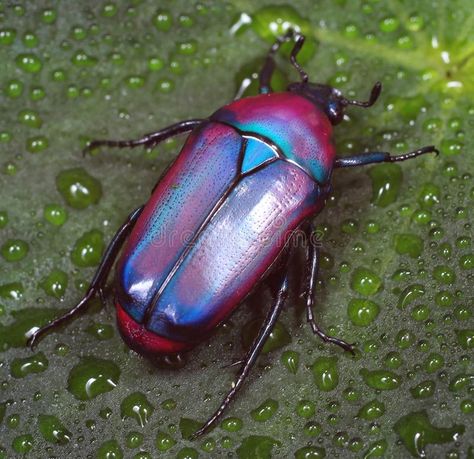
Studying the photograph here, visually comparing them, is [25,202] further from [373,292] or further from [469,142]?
[469,142]

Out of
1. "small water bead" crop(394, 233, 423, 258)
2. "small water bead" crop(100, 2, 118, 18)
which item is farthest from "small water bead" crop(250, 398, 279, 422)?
"small water bead" crop(100, 2, 118, 18)

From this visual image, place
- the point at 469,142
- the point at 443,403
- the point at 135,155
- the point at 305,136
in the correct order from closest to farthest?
the point at 443,403, the point at 305,136, the point at 469,142, the point at 135,155

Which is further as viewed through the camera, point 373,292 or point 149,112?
point 149,112

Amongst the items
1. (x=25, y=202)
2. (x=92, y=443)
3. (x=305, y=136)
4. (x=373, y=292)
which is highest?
(x=305, y=136)

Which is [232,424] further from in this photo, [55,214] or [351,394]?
[55,214]

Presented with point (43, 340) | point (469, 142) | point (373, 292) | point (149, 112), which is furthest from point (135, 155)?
point (469, 142)

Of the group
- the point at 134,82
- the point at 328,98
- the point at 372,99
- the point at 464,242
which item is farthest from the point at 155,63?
the point at 464,242
